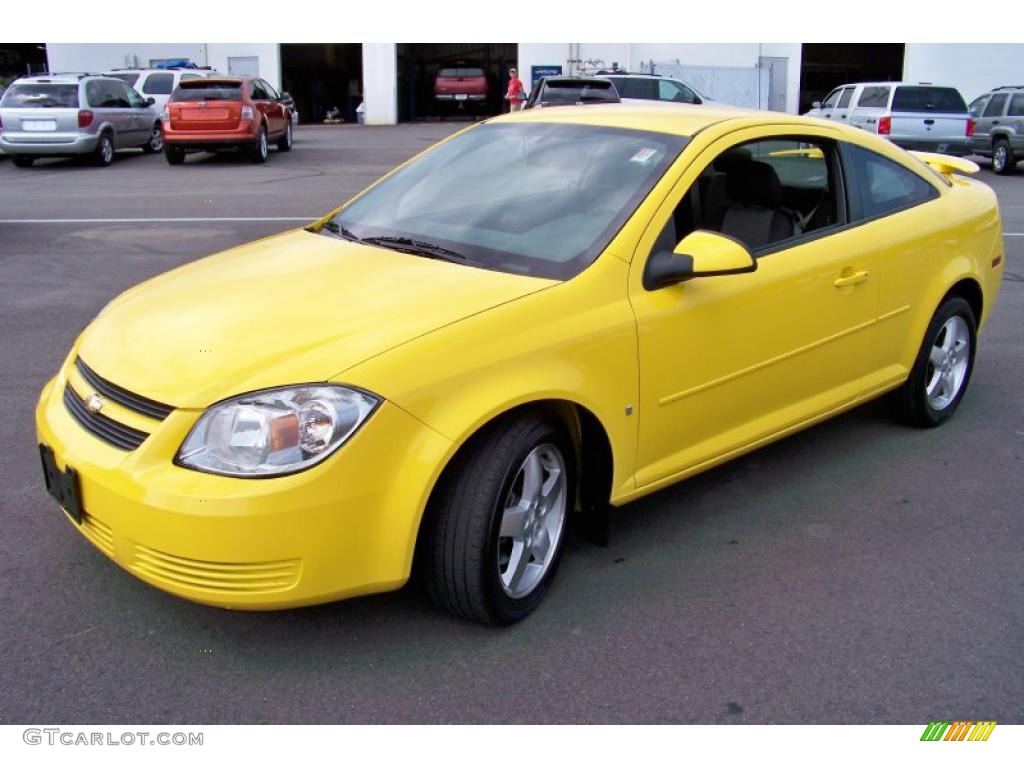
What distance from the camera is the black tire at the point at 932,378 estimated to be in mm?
5059

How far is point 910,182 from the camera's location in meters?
4.97

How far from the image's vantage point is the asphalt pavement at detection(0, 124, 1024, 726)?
3.02m

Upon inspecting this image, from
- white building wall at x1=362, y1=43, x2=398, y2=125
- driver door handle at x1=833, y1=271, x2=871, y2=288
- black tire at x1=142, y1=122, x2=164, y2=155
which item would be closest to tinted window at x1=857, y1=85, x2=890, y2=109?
black tire at x1=142, y1=122, x2=164, y2=155

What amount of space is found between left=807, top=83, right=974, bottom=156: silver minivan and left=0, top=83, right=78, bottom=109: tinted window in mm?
13294

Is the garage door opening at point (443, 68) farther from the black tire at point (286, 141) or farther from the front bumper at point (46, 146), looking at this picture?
the front bumper at point (46, 146)

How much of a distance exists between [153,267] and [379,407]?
710 centimetres

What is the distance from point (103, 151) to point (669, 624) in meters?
18.4

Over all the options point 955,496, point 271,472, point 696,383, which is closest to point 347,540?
point 271,472

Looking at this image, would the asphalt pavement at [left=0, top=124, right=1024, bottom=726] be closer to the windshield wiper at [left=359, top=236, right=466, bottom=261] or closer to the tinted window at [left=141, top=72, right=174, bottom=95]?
the windshield wiper at [left=359, top=236, right=466, bottom=261]

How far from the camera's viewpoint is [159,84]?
2581 centimetres

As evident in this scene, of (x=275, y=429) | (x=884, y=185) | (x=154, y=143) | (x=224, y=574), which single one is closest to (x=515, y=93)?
(x=154, y=143)

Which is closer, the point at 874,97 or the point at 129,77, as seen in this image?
the point at 874,97

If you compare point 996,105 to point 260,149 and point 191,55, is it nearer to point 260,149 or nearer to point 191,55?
point 260,149

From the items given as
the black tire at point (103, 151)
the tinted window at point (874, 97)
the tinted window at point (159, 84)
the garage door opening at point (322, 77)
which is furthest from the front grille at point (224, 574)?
the garage door opening at point (322, 77)
